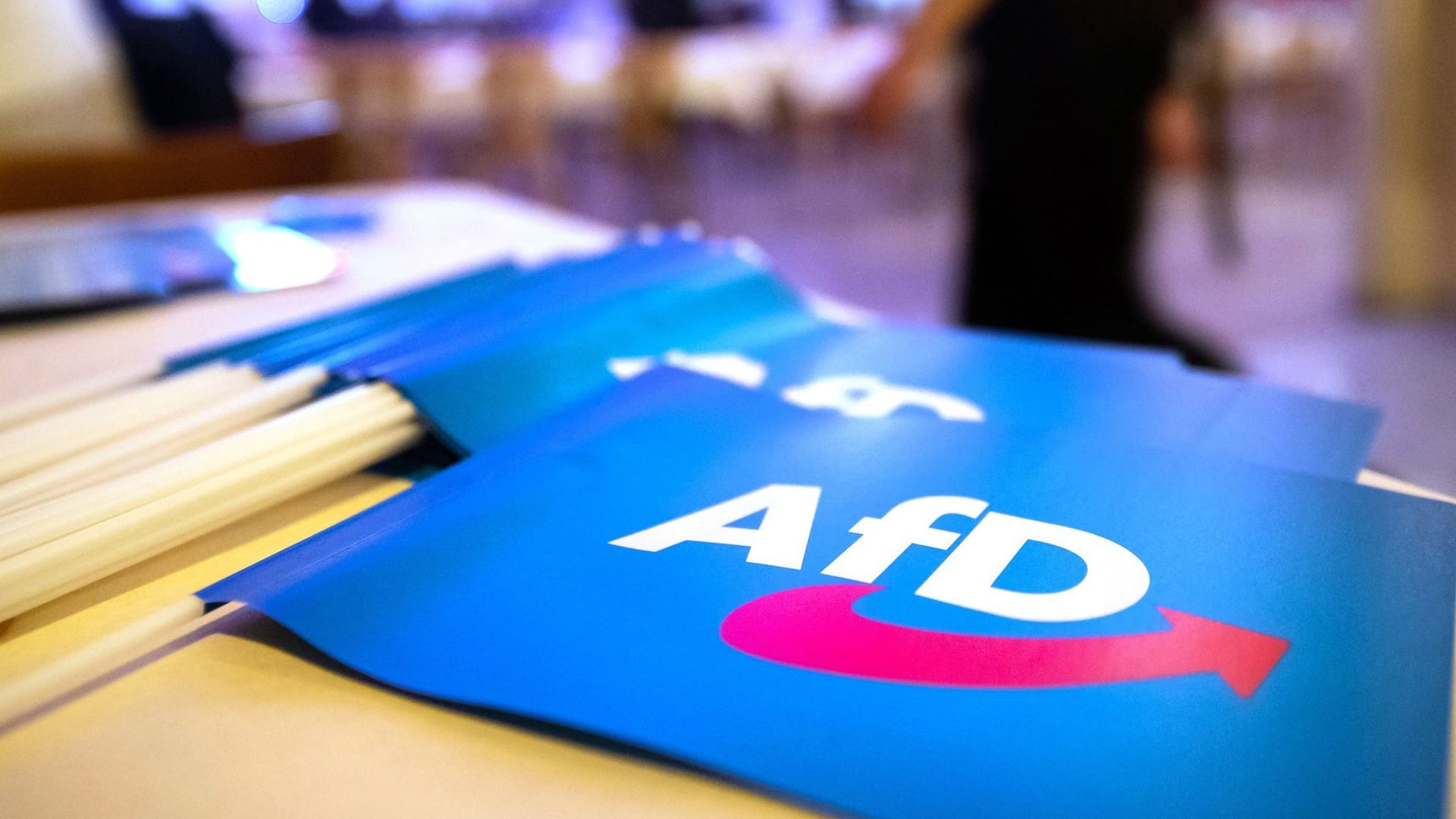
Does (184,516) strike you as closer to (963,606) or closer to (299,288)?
(963,606)

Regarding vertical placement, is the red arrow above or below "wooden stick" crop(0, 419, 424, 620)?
above

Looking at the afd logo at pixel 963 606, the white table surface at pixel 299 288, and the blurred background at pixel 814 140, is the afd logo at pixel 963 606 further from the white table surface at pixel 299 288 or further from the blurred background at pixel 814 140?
the blurred background at pixel 814 140

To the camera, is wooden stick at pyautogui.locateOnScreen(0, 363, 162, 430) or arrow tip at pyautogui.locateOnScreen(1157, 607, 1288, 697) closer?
arrow tip at pyautogui.locateOnScreen(1157, 607, 1288, 697)

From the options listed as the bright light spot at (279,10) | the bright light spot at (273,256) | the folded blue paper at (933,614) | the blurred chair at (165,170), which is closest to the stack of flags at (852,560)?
the folded blue paper at (933,614)

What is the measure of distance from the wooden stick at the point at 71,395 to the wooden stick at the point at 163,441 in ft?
0.23

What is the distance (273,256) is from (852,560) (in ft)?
2.17

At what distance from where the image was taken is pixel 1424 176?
237 centimetres

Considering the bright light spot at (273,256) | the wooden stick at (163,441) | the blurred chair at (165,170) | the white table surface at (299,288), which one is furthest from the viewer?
the blurred chair at (165,170)

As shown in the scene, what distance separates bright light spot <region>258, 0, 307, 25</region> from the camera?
611 cm

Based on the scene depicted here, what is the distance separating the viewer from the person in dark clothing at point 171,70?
8.10 ft

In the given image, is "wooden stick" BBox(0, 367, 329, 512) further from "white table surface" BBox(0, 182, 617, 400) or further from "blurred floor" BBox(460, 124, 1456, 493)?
"blurred floor" BBox(460, 124, 1456, 493)

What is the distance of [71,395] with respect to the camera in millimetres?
467

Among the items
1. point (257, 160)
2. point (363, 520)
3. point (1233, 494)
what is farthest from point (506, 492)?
point (257, 160)

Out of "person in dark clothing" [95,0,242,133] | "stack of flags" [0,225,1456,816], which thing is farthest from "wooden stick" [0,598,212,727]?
"person in dark clothing" [95,0,242,133]
